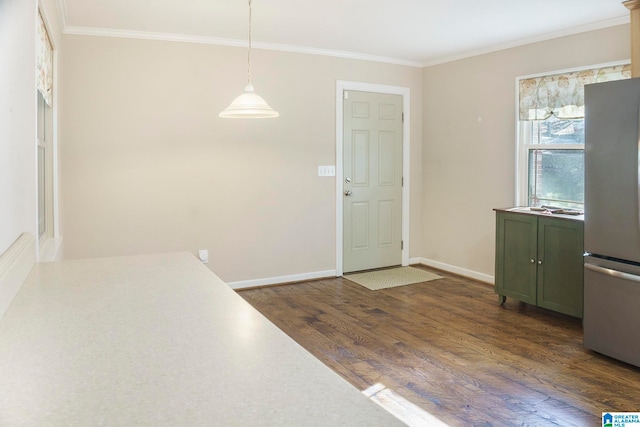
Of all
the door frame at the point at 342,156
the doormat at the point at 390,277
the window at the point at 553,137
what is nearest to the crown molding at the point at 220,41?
the door frame at the point at 342,156

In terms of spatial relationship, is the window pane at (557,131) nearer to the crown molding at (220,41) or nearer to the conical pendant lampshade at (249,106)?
the crown molding at (220,41)

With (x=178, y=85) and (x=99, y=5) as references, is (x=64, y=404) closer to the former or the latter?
(x=99, y=5)

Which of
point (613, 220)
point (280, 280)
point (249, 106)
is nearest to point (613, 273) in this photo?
point (613, 220)

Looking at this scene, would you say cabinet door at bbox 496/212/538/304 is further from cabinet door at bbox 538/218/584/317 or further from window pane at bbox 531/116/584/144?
window pane at bbox 531/116/584/144

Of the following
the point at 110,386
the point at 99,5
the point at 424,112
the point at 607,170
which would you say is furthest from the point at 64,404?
the point at 424,112

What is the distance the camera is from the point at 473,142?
17.4ft

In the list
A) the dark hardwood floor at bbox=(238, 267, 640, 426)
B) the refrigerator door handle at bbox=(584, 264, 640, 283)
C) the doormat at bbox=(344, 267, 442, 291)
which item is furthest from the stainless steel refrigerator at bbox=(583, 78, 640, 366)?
the doormat at bbox=(344, 267, 442, 291)

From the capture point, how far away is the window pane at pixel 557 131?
14.3 ft

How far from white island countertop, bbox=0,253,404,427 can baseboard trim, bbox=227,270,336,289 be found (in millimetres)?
3514

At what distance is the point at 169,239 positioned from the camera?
461 centimetres

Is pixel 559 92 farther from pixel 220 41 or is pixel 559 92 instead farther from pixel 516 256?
pixel 220 41

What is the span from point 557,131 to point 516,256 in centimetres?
121

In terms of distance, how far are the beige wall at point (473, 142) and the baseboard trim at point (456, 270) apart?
0.08 feet

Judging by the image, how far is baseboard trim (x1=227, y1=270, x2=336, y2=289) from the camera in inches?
196
